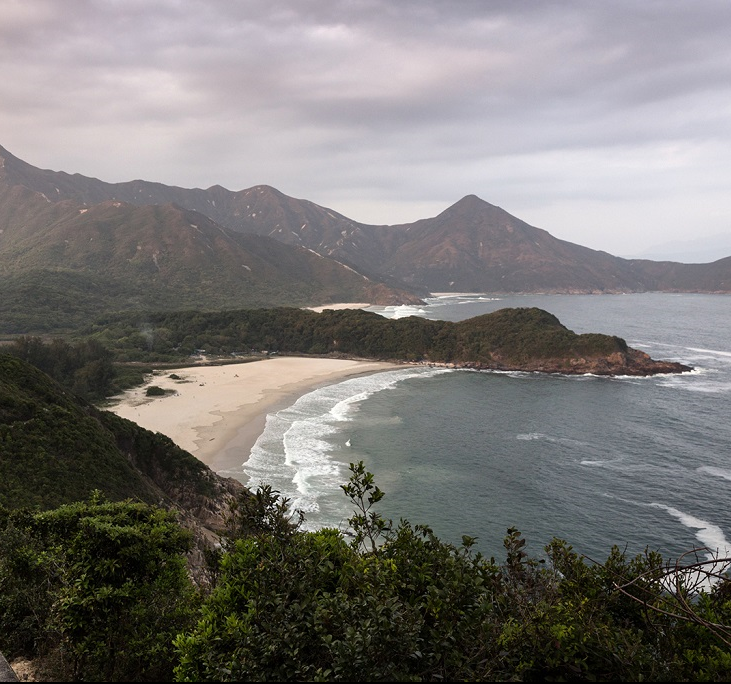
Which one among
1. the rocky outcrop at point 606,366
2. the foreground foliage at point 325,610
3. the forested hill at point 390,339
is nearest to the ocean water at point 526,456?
the rocky outcrop at point 606,366

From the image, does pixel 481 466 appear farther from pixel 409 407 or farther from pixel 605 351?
pixel 605 351

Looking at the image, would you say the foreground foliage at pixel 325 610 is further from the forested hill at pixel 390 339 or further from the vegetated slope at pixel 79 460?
the forested hill at pixel 390 339

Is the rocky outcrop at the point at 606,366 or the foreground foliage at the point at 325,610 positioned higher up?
the foreground foliage at the point at 325,610

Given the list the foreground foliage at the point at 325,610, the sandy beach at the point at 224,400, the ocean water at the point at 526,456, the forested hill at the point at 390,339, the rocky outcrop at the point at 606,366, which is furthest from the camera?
the forested hill at the point at 390,339

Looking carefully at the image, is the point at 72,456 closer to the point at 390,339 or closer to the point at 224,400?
the point at 224,400

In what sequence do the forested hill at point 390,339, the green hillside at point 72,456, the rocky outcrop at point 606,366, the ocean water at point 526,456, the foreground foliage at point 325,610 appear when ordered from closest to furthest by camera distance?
the foreground foliage at point 325,610
the green hillside at point 72,456
the ocean water at point 526,456
the rocky outcrop at point 606,366
the forested hill at point 390,339

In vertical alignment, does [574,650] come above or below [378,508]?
above

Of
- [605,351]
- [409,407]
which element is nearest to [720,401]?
[605,351]
